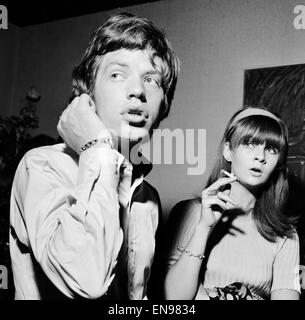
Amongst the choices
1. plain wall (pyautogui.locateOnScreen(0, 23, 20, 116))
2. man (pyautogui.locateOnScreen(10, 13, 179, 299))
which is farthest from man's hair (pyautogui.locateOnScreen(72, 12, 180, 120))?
plain wall (pyautogui.locateOnScreen(0, 23, 20, 116))

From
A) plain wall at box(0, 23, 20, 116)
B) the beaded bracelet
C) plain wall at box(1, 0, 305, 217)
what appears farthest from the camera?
plain wall at box(0, 23, 20, 116)

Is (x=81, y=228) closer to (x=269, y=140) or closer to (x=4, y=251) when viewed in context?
(x=269, y=140)

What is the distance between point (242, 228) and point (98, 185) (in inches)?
17.8

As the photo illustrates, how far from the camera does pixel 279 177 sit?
93cm

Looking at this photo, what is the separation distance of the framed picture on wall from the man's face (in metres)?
0.32

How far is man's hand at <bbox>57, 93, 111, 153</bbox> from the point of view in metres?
0.62

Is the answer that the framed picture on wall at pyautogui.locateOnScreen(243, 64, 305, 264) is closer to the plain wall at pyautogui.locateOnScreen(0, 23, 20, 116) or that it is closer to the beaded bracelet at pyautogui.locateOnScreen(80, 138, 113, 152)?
the beaded bracelet at pyautogui.locateOnScreen(80, 138, 113, 152)

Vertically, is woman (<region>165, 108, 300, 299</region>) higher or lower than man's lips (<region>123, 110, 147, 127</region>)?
lower

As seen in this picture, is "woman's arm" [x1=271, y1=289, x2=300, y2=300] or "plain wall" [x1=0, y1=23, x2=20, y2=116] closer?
"woman's arm" [x1=271, y1=289, x2=300, y2=300]

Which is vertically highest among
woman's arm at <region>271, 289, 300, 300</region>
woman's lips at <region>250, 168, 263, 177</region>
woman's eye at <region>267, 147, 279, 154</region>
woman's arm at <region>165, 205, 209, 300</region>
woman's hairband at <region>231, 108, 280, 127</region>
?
woman's hairband at <region>231, 108, 280, 127</region>

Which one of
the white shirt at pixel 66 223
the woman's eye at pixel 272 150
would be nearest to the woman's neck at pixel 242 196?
the woman's eye at pixel 272 150

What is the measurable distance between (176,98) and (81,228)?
1.99 feet

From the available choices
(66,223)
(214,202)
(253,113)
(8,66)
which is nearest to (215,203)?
(214,202)

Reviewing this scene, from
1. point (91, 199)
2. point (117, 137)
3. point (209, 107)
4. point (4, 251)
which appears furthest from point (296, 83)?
point (4, 251)
